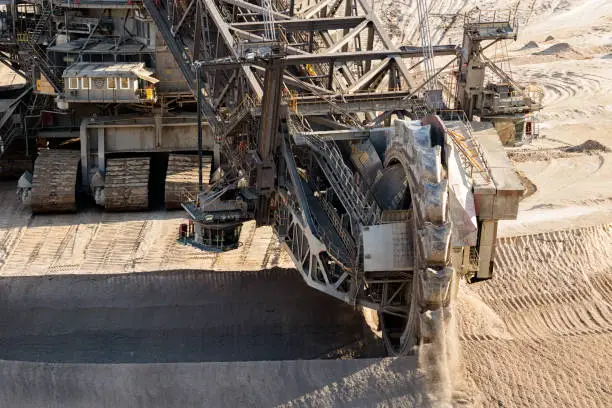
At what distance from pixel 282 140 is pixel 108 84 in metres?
7.79

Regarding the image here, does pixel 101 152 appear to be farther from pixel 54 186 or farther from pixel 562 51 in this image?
pixel 562 51

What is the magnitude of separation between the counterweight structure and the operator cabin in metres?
0.03

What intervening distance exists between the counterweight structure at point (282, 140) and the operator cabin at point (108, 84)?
3 centimetres

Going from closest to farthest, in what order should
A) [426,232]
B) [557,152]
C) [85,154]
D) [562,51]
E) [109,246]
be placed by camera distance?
[426,232] → [109,246] → [85,154] → [557,152] → [562,51]

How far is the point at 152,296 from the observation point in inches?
671

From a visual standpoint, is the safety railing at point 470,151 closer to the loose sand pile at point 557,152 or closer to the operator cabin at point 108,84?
the operator cabin at point 108,84

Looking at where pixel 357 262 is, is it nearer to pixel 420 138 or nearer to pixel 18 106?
pixel 420 138

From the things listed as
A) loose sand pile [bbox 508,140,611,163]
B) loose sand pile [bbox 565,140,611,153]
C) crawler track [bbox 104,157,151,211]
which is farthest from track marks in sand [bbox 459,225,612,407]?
crawler track [bbox 104,157,151,211]

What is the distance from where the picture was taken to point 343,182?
13703mm

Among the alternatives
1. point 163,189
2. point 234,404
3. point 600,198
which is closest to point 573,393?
point 234,404

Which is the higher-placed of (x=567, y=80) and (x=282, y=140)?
(x=282, y=140)

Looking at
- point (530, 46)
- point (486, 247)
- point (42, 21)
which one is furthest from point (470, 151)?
point (530, 46)

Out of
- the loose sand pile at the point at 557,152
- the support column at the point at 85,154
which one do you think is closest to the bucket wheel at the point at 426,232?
the support column at the point at 85,154

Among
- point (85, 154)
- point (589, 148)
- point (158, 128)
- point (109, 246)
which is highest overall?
point (158, 128)
